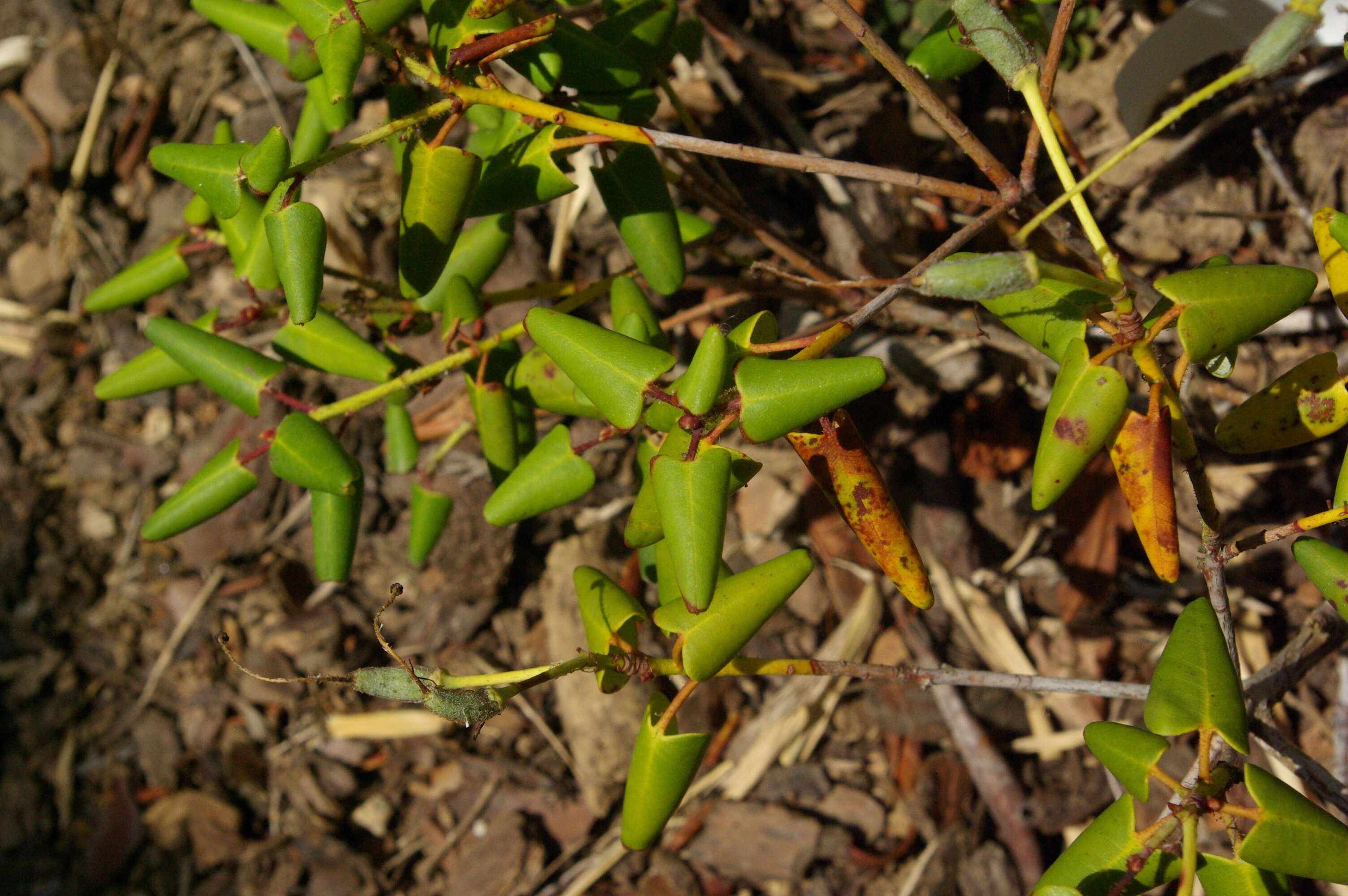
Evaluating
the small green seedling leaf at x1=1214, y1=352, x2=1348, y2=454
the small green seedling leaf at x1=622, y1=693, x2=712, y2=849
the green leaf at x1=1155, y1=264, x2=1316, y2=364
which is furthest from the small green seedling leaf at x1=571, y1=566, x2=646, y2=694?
the small green seedling leaf at x1=1214, y1=352, x2=1348, y2=454

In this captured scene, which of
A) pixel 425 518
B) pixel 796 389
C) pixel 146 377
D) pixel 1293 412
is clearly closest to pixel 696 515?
pixel 796 389

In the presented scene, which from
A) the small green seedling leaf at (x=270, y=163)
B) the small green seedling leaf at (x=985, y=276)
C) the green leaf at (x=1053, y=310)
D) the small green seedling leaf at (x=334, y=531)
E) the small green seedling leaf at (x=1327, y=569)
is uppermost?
the small green seedling leaf at (x=985, y=276)

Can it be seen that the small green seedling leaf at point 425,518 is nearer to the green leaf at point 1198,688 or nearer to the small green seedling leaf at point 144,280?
the small green seedling leaf at point 144,280

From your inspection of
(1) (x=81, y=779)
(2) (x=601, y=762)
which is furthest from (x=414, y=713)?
(1) (x=81, y=779)

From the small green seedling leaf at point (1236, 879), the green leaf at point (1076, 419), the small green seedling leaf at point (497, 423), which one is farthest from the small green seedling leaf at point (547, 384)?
the small green seedling leaf at point (1236, 879)

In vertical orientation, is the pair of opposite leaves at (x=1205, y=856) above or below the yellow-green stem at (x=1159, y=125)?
below

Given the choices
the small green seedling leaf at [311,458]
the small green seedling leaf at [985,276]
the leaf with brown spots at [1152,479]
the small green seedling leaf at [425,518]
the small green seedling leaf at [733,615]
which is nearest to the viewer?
the small green seedling leaf at [985,276]

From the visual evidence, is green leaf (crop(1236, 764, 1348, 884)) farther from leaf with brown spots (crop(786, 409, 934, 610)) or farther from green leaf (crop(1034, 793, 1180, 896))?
leaf with brown spots (crop(786, 409, 934, 610))
